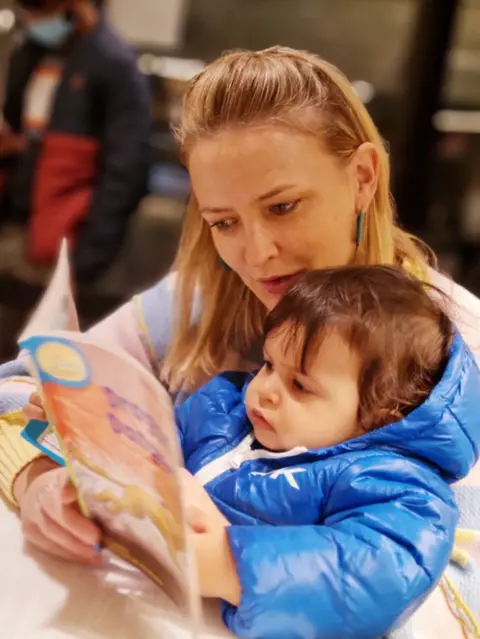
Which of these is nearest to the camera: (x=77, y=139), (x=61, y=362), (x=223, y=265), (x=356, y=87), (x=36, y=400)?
(x=61, y=362)

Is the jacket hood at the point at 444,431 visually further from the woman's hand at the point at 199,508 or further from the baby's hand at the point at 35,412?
the baby's hand at the point at 35,412

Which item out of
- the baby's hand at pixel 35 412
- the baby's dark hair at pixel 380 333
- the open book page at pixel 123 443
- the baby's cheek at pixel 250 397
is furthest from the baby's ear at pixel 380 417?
the baby's hand at pixel 35 412

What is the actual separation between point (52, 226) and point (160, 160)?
0.79 meters

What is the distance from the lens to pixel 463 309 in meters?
0.98

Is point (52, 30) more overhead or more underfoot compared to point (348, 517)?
more overhead

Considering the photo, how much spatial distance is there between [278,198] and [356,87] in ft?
6.93

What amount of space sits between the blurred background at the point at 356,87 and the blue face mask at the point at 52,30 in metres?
0.28

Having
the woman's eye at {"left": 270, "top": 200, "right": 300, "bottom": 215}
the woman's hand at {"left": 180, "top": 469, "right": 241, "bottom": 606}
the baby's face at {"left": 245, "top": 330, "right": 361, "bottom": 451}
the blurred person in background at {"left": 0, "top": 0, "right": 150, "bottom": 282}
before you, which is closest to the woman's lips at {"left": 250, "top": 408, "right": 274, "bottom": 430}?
the baby's face at {"left": 245, "top": 330, "right": 361, "bottom": 451}

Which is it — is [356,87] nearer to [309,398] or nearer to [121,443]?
[309,398]

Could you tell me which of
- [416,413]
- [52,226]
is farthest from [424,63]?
[416,413]

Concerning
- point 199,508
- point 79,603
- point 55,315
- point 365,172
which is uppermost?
point 365,172

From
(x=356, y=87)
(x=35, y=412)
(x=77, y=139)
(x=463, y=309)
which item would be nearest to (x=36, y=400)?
(x=35, y=412)

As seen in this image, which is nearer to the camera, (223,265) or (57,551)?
(57,551)

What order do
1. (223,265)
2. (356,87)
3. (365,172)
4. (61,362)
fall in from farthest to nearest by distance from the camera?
(356,87) < (223,265) < (365,172) < (61,362)
